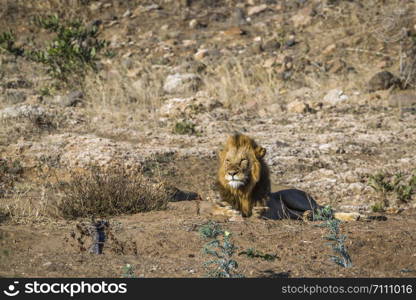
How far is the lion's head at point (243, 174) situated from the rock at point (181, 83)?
315 inches

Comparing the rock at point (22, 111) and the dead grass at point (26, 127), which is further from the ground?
the rock at point (22, 111)

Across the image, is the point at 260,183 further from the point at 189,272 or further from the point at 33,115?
the point at 33,115

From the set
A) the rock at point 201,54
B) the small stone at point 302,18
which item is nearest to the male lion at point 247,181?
the rock at point 201,54

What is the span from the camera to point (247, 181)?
727 cm

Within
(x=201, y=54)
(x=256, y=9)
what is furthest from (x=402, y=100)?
(x=256, y=9)

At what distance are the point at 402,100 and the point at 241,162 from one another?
24.9ft

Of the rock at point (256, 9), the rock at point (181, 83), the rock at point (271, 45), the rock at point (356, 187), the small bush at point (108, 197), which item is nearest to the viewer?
the small bush at point (108, 197)

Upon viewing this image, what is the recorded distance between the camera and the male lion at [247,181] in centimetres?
718

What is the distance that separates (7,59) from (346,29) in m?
8.79

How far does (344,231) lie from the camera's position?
6.80 meters

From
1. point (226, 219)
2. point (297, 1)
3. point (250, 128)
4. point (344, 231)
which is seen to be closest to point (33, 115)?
point (250, 128)

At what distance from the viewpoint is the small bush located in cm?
764

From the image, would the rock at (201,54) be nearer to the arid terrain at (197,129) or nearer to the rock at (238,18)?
the arid terrain at (197,129)

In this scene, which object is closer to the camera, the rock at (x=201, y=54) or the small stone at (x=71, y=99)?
the small stone at (x=71, y=99)
